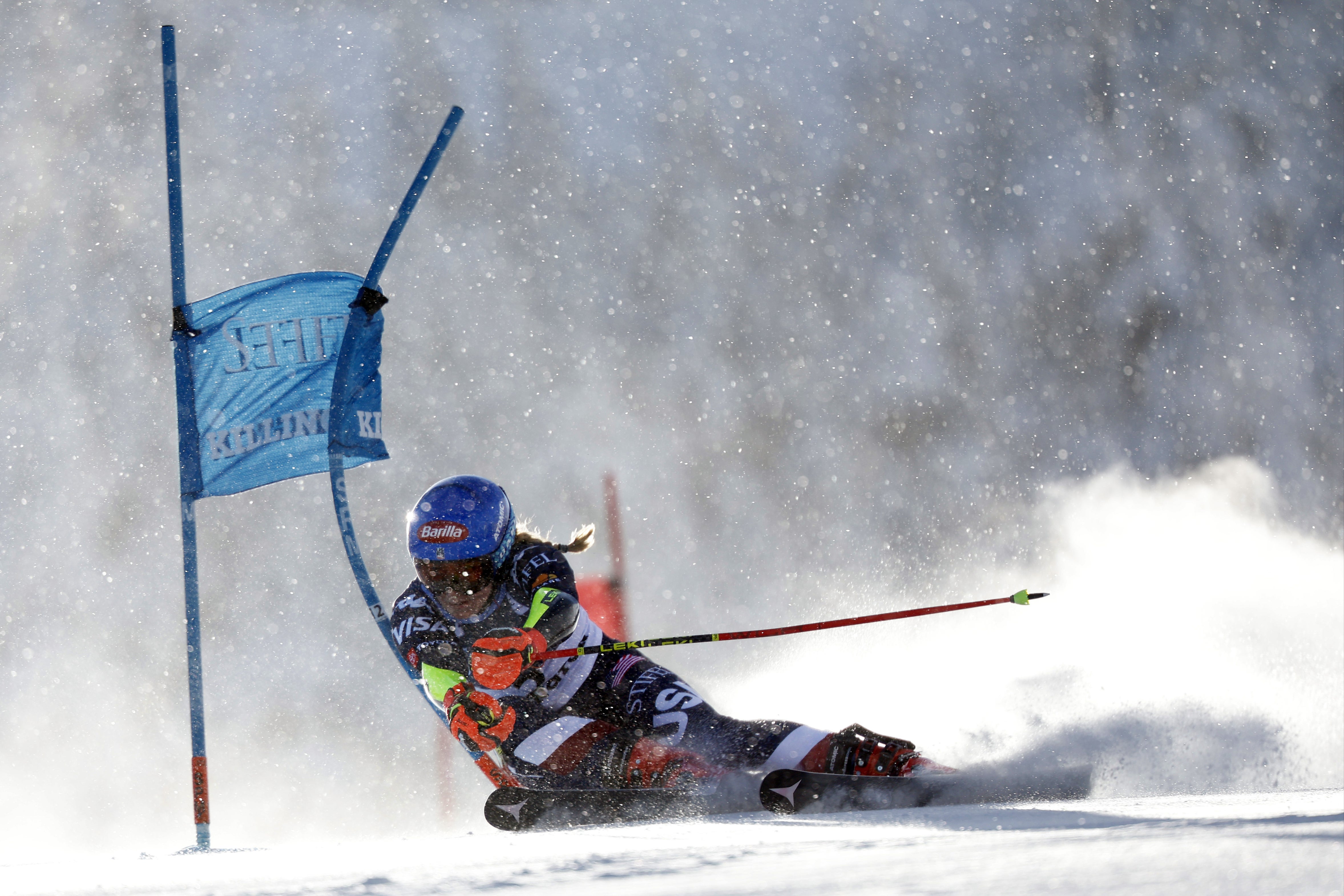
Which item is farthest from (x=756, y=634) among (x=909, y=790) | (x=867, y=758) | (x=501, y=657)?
(x=501, y=657)

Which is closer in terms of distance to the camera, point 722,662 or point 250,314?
point 250,314

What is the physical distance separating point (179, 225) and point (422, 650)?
8.03ft

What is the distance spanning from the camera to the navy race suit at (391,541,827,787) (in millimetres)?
3746

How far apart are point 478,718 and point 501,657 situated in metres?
0.29

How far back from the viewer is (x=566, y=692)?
4.13 meters

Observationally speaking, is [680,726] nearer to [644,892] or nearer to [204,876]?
[204,876]

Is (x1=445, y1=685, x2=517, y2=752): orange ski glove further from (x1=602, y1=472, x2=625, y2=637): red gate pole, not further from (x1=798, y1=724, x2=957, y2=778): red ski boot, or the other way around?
(x1=602, y1=472, x2=625, y2=637): red gate pole

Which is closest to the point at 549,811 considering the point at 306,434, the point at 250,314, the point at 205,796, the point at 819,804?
the point at 819,804

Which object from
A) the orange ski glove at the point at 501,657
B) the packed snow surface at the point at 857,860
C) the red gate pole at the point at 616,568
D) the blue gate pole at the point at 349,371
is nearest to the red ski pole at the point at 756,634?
the orange ski glove at the point at 501,657

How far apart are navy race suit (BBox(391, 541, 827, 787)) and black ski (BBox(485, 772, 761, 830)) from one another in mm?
192

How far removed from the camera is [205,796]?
434 centimetres

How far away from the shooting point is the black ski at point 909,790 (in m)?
3.21

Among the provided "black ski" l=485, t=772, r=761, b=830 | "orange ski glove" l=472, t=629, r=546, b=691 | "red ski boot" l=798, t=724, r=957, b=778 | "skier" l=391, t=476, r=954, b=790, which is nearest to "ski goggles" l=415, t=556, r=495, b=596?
"skier" l=391, t=476, r=954, b=790

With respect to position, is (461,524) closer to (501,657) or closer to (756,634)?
(501,657)
